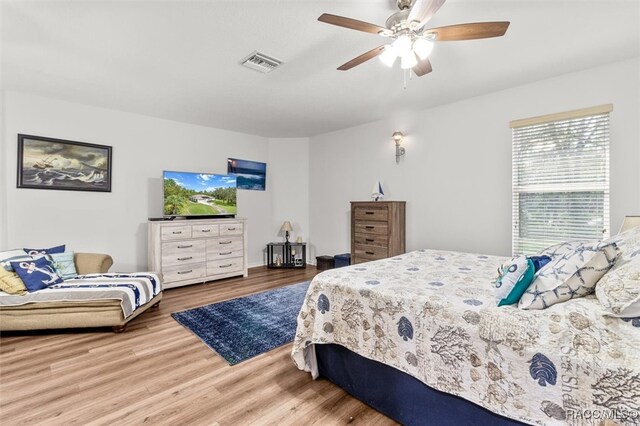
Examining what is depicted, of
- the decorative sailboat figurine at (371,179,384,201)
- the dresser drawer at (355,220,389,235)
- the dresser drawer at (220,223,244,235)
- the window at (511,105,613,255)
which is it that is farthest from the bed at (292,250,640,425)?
the dresser drawer at (220,223,244,235)

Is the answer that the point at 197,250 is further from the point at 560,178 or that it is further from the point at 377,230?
the point at 560,178

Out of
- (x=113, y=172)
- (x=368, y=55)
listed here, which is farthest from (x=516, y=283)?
(x=113, y=172)

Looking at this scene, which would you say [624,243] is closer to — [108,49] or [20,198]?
[108,49]

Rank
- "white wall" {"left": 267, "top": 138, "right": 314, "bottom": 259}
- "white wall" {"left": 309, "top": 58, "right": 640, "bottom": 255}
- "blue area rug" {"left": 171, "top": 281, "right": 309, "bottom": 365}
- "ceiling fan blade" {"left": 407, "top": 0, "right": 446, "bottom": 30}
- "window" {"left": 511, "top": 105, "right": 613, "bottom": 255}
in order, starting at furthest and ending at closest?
"white wall" {"left": 267, "top": 138, "right": 314, "bottom": 259}, "window" {"left": 511, "top": 105, "right": 613, "bottom": 255}, "white wall" {"left": 309, "top": 58, "right": 640, "bottom": 255}, "blue area rug" {"left": 171, "top": 281, "right": 309, "bottom": 365}, "ceiling fan blade" {"left": 407, "top": 0, "right": 446, "bottom": 30}

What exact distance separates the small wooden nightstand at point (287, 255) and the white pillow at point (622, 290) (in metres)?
4.83

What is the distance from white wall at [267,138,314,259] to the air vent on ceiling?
10.3 feet

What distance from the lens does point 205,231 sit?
181 inches

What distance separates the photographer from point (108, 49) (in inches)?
99.5

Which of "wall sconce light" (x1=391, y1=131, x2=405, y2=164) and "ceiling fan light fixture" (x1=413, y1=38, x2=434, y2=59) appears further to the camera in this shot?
"wall sconce light" (x1=391, y1=131, x2=405, y2=164)

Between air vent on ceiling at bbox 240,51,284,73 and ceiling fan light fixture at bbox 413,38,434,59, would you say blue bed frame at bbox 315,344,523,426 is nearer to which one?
ceiling fan light fixture at bbox 413,38,434,59

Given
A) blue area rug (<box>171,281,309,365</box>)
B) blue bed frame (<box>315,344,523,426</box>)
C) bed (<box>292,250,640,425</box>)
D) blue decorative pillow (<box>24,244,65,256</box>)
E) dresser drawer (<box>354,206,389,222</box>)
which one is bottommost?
blue area rug (<box>171,281,309,365</box>)

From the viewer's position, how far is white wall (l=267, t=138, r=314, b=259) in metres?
6.06

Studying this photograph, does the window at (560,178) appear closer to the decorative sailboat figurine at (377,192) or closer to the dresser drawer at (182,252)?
the decorative sailboat figurine at (377,192)

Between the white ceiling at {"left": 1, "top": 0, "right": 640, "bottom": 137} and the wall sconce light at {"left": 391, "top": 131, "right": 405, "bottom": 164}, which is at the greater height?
the white ceiling at {"left": 1, "top": 0, "right": 640, "bottom": 137}
